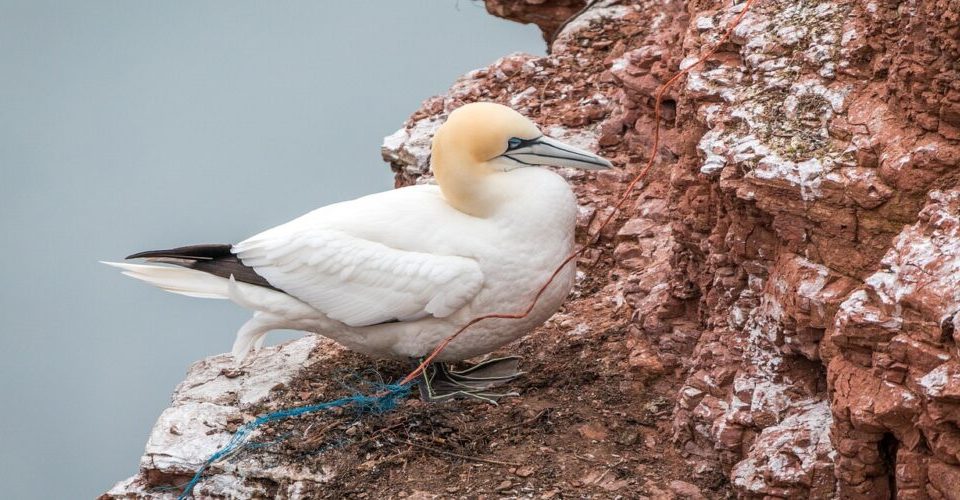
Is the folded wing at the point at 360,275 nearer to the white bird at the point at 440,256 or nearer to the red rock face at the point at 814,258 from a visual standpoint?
the white bird at the point at 440,256

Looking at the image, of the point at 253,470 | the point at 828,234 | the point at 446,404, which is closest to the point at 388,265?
the point at 446,404

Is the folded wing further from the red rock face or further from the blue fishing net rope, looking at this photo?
the red rock face

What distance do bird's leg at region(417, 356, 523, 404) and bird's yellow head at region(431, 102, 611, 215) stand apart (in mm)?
741

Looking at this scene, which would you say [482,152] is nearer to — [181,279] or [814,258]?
[181,279]

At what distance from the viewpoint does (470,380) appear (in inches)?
218

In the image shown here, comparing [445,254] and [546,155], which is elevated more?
[546,155]

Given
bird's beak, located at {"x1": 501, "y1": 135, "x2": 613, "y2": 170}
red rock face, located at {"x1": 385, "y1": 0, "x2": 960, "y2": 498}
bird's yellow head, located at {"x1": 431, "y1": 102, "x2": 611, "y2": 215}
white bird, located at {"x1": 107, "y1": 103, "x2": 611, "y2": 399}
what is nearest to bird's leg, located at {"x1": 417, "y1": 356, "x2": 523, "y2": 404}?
white bird, located at {"x1": 107, "y1": 103, "x2": 611, "y2": 399}

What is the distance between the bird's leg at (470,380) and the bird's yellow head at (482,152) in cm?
74

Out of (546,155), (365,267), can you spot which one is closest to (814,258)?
(546,155)

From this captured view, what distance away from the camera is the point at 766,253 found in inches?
164

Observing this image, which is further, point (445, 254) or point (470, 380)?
point (470, 380)

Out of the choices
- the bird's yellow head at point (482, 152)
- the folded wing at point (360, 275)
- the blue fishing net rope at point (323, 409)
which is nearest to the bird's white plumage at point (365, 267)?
the folded wing at point (360, 275)

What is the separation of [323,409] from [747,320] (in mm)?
1931

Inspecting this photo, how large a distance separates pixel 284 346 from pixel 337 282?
3.55ft
